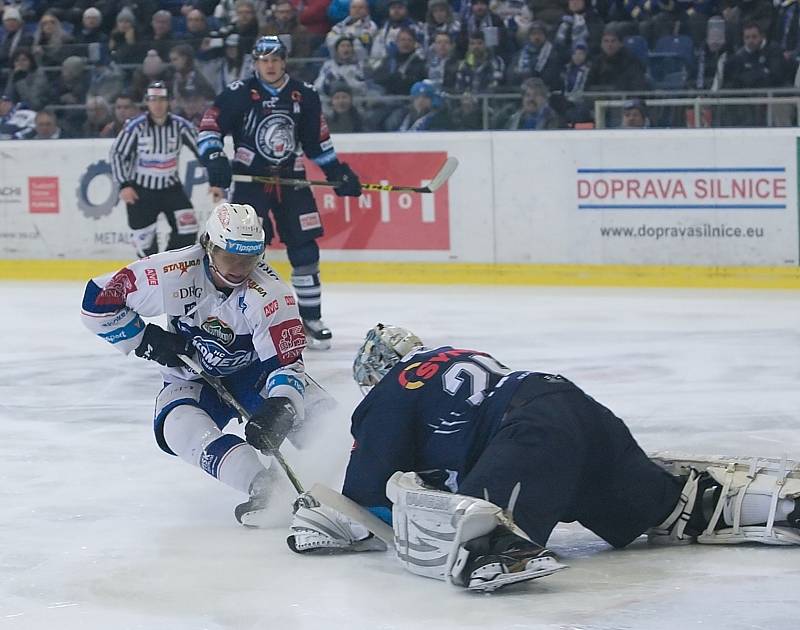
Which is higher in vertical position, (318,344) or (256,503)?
(256,503)

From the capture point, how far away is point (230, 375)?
14.4ft

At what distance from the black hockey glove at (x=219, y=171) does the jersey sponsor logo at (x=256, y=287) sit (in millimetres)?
2993

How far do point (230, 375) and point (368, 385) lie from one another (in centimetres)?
84

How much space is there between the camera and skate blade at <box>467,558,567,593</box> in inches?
122

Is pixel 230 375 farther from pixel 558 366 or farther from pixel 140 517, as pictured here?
pixel 558 366

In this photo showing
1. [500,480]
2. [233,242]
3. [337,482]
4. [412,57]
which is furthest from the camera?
[412,57]

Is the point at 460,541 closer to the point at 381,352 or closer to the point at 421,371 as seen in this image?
the point at 421,371

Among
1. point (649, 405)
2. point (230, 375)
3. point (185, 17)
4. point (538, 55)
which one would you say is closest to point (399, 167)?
point (538, 55)

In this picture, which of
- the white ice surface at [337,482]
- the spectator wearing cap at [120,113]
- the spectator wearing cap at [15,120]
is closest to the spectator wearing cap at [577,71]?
the white ice surface at [337,482]

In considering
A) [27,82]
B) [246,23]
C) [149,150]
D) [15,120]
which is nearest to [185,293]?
[149,150]

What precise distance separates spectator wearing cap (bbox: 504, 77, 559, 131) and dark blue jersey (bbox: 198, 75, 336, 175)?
212 centimetres

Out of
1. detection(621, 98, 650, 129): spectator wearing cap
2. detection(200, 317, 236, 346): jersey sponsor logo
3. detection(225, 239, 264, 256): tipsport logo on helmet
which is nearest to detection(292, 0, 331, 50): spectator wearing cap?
detection(621, 98, 650, 129): spectator wearing cap

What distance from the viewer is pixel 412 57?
9.99 m

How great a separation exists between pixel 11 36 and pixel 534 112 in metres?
4.82
